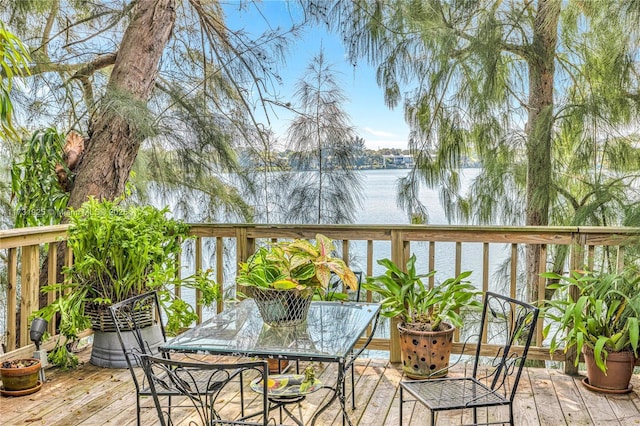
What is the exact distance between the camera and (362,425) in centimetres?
286

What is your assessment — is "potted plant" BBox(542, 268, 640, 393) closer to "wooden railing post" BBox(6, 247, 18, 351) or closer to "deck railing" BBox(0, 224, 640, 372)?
"deck railing" BBox(0, 224, 640, 372)

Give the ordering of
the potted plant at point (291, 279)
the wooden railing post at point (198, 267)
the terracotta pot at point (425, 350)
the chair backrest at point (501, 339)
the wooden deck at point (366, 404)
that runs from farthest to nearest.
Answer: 1. the wooden railing post at point (198, 267)
2. the terracotta pot at point (425, 350)
3. the chair backrest at point (501, 339)
4. the wooden deck at point (366, 404)
5. the potted plant at point (291, 279)

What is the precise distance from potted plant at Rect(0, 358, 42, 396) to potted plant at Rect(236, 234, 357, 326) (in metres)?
1.68

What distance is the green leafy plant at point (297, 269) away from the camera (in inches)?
90.4

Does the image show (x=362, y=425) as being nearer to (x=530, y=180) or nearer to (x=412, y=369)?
(x=412, y=369)

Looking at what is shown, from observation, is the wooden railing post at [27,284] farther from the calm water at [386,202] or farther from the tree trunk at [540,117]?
the tree trunk at [540,117]

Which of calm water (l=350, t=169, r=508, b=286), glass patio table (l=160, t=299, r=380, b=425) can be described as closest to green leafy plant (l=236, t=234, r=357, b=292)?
glass patio table (l=160, t=299, r=380, b=425)

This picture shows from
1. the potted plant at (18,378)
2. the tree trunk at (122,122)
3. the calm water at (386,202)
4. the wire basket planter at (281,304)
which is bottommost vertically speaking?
the potted plant at (18,378)

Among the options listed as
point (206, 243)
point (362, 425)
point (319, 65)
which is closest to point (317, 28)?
point (319, 65)

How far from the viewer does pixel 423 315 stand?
3572mm

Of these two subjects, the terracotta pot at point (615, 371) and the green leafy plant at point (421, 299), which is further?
the green leafy plant at point (421, 299)

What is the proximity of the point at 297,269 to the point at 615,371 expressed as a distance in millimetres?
2089

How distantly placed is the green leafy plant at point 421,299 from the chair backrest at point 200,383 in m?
0.98

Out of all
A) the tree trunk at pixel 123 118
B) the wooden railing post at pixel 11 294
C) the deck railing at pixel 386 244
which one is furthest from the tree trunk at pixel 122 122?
the wooden railing post at pixel 11 294
